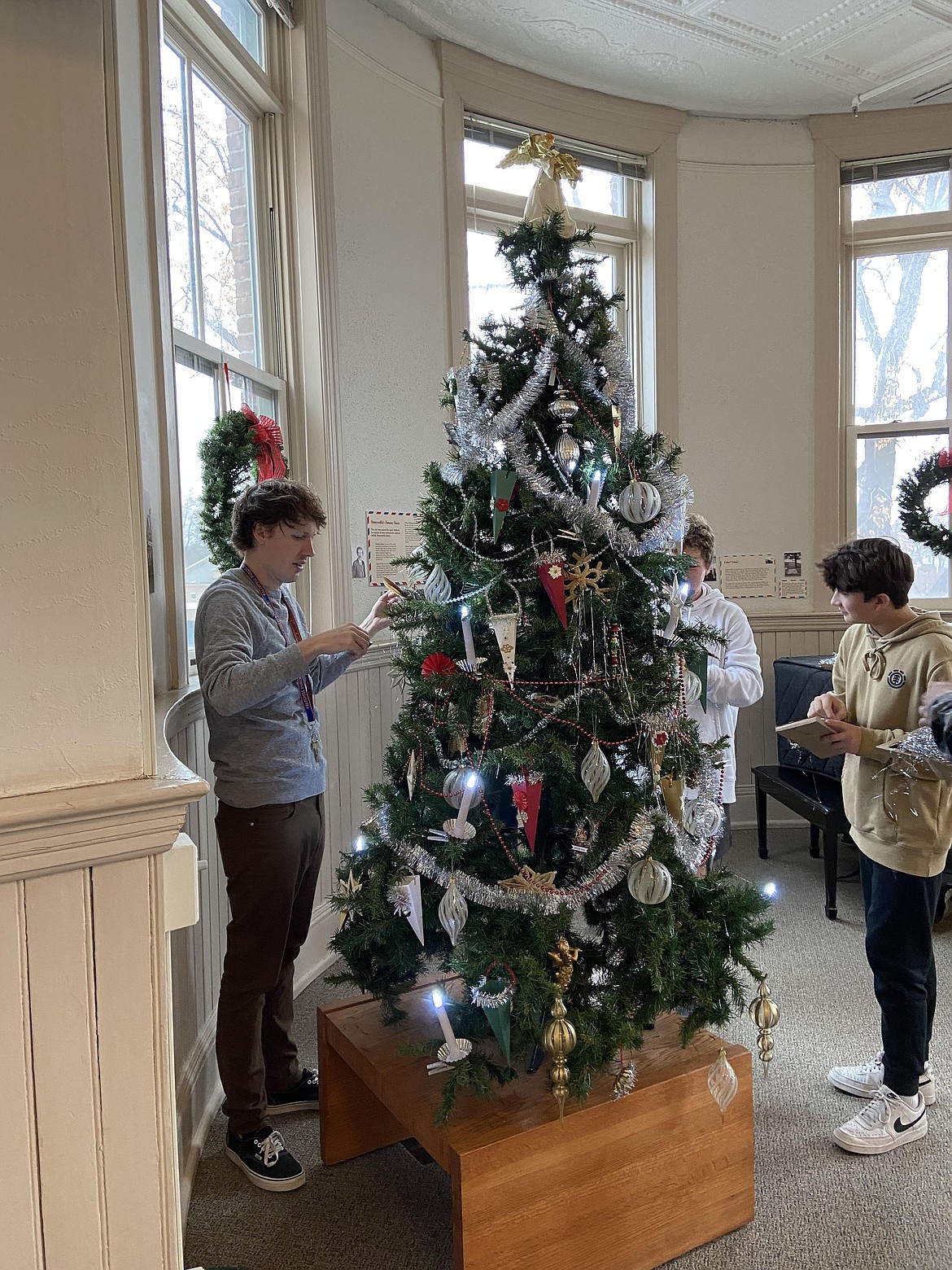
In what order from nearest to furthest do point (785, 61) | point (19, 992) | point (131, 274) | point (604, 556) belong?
point (19, 992) < point (604, 556) < point (131, 274) < point (785, 61)

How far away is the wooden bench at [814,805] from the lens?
3559 millimetres

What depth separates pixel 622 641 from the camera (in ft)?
5.76

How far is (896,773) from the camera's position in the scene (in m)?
2.01

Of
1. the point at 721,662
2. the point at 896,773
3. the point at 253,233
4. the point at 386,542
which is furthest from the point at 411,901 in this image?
the point at 253,233

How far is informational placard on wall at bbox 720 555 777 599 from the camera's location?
4688mm

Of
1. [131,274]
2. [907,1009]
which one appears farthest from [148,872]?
[907,1009]

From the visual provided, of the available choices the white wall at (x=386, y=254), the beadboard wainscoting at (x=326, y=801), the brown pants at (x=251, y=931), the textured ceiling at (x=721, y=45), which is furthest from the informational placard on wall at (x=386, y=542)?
the textured ceiling at (x=721, y=45)

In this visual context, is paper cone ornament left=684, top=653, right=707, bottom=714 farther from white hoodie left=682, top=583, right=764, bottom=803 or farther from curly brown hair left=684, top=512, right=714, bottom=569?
curly brown hair left=684, top=512, right=714, bottom=569

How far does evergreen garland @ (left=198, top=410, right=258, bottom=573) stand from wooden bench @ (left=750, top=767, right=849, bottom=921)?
7.38 feet

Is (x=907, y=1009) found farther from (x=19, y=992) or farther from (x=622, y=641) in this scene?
(x=19, y=992)

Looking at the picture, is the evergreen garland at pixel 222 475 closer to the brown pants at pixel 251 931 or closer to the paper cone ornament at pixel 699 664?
the brown pants at pixel 251 931

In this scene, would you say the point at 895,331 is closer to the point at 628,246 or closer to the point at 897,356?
the point at 897,356

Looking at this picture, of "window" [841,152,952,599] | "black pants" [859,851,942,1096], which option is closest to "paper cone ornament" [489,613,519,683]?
"black pants" [859,851,942,1096]

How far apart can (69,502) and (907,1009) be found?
2.02 metres
